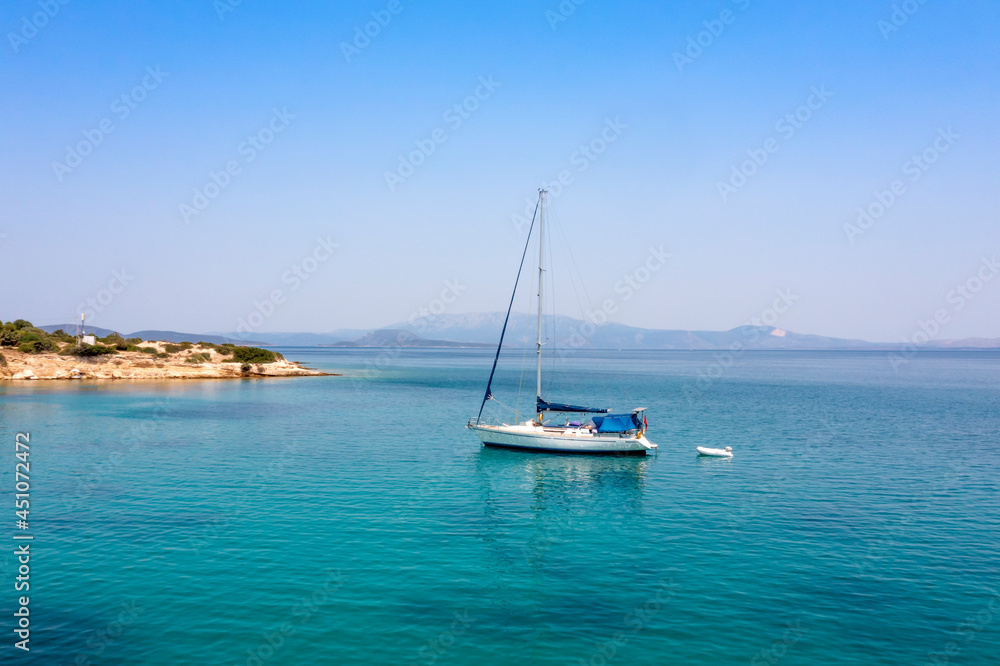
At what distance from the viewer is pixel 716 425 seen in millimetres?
66000

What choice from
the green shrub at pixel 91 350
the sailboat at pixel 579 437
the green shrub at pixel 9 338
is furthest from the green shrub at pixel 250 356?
the sailboat at pixel 579 437

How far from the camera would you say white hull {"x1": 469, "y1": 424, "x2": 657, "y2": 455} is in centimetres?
4872

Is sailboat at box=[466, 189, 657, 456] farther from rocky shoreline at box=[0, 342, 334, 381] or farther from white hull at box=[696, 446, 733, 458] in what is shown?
rocky shoreline at box=[0, 342, 334, 381]

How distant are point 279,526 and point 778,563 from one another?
22337 millimetres

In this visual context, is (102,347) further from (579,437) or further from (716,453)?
(716,453)

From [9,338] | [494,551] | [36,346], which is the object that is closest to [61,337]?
[36,346]

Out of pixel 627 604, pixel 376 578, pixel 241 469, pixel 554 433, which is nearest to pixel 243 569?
pixel 376 578

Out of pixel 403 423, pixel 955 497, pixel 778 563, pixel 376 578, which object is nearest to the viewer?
pixel 376 578

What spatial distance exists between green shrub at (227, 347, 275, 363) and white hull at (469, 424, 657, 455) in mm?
101129

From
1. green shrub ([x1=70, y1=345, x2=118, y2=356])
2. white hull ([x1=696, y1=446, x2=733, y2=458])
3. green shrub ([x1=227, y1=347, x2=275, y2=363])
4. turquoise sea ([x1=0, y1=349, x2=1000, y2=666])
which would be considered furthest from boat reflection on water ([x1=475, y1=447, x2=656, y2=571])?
green shrub ([x1=70, y1=345, x2=118, y2=356])

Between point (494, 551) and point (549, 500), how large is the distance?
10.0 meters

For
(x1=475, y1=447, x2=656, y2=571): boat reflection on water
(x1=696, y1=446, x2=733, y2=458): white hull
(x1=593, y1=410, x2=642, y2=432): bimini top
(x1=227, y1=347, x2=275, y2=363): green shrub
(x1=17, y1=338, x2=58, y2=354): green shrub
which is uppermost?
(x1=17, y1=338, x2=58, y2=354): green shrub

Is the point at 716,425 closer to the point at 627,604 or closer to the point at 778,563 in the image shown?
→ the point at 778,563

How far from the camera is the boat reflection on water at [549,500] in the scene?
91.5ft
